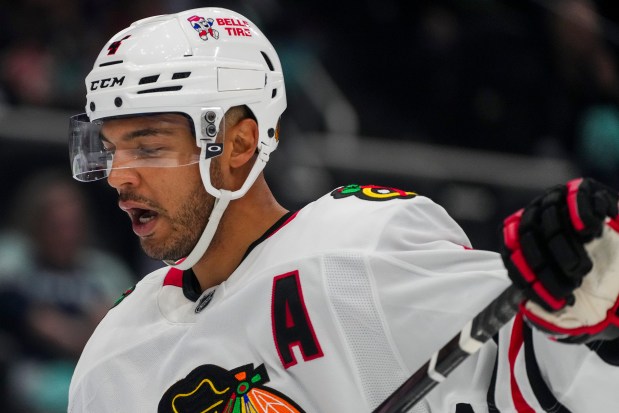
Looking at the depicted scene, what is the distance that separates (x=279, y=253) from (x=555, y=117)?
3.39 metres

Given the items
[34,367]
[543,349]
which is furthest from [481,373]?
[34,367]

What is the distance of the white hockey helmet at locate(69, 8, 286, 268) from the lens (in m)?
2.32

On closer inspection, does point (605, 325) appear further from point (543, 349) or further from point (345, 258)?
point (345, 258)

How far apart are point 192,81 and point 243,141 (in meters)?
0.19

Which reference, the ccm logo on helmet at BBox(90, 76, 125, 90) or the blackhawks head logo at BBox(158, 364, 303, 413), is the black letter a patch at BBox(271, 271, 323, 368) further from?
the ccm logo on helmet at BBox(90, 76, 125, 90)

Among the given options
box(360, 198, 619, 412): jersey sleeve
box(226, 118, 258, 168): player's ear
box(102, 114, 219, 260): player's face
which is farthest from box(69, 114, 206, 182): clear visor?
box(360, 198, 619, 412): jersey sleeve

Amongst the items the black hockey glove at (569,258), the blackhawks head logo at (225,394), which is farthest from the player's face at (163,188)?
the black hockey glove at (569,258)

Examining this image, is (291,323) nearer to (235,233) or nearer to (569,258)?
(235,233)

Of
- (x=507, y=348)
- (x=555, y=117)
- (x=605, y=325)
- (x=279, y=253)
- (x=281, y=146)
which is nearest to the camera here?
(x=605, y=325)

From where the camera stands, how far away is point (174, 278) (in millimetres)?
2570

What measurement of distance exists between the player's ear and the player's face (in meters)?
0.07

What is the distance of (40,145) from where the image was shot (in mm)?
4520

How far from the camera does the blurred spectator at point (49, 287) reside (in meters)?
4.40

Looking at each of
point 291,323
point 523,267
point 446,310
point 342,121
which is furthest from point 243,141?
point 342,121
